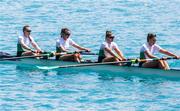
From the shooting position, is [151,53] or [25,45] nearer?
[151,53]

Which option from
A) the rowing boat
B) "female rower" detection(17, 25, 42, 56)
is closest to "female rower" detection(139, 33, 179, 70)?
the rowing boat

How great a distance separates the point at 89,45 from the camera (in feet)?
138

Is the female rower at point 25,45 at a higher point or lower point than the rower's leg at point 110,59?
higher

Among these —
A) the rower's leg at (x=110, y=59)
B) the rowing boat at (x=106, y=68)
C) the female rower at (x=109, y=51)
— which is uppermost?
the female rower at (x=109, y=51)

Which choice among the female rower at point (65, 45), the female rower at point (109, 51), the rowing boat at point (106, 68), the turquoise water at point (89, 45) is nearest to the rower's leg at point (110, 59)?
the female rower at point (109, 51)

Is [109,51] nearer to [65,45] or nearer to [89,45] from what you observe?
[65,45]

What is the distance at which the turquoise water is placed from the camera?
28766 millimetres

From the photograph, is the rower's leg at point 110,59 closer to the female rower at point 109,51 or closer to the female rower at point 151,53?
the female rower at point 109,51

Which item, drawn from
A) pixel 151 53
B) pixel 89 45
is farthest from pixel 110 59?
pixel 89 45

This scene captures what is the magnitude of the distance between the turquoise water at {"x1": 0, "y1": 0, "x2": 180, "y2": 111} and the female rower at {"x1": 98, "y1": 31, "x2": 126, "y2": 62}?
739 mm

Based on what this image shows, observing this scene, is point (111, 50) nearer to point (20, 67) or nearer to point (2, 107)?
point (20, 67)

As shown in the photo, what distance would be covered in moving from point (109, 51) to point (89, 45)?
873 centimetres

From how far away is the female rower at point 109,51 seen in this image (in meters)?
33.1

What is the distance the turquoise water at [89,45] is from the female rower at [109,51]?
74 centimetres
